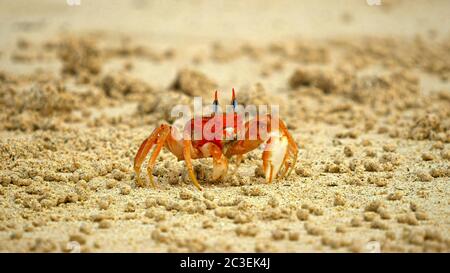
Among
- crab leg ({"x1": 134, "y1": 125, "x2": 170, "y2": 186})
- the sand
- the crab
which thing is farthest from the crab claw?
crab leg ({"x1": 134, "y1": 125, "x2": 170, "y2": 186})

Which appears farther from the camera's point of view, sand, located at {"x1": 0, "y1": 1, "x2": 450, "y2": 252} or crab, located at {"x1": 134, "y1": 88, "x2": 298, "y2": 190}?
crab, located at {"x1": 134, "y1": 88, "x2": 298, "y2": 190}

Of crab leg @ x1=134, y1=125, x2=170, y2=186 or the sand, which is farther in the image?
crab leg @ x1=134, y1=125, x2=170, y2=186

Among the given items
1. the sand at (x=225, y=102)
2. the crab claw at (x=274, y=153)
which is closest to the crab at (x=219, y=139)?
the crab claw at (x=274, y=153)

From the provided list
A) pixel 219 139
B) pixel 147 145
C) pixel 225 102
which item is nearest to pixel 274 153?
pixel 219 139

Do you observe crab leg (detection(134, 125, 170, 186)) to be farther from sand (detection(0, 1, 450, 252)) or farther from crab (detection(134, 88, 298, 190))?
sand (detection(0, 1, 450, 252))

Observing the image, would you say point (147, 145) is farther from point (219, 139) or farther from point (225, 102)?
point (225, 102)

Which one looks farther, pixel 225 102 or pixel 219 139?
pixel 225 102

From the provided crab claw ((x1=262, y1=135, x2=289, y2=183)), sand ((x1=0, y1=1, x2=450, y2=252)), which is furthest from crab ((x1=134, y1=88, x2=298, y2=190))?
sand ((x1=0, y1=1, x2=450, y2=252))

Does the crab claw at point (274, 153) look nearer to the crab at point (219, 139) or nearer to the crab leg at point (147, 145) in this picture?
the crab at point (219, 139)
